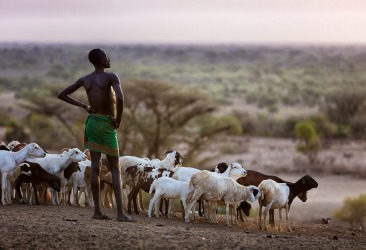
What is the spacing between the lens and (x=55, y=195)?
54.7ft

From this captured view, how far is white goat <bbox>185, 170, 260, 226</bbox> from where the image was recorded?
50.9 feet

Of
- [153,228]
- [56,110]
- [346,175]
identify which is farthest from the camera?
[346,175]

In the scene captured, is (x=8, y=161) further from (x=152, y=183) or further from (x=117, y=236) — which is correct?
(x=117, y=236)

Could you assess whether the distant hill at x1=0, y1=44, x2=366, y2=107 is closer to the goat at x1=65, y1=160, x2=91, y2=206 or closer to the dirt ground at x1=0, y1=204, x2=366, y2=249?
the goat at x1=65, y1=160, x2=91, y2=206

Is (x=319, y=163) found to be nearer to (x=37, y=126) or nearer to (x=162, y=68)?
(x=37, y=126)

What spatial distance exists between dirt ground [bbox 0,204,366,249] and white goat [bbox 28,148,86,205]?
1.74m

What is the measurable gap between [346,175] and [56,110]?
41.9 feet

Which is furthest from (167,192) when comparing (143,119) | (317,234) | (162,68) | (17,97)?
(162,68)

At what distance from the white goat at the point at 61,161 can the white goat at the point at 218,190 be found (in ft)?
6.55

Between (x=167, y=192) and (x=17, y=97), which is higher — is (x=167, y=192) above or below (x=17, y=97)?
below

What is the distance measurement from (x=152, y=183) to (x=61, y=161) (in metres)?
1.51

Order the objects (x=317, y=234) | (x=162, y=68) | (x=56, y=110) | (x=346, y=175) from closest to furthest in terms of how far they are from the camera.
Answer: (x=317, y=234)
(x=56, y=110)
(x=346, y=175)
(x=162, y=68)

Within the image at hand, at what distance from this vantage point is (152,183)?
53.3 feet

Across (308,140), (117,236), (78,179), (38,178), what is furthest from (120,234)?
(308,140)
